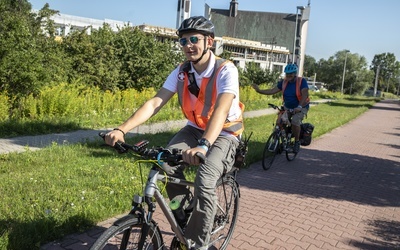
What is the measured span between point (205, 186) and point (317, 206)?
3.26 meters

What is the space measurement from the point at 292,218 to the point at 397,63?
143047 mm

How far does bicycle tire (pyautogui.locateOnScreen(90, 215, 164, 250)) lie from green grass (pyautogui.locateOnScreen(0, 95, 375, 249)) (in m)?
1.05

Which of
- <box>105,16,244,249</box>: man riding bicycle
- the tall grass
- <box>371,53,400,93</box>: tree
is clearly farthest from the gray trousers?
<box>371,53,400,93</box>: tree

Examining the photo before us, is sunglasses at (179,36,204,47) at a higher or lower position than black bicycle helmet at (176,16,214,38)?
lower

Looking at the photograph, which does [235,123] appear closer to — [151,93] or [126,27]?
[151,93]

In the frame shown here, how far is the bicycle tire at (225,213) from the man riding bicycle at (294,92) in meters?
4.06

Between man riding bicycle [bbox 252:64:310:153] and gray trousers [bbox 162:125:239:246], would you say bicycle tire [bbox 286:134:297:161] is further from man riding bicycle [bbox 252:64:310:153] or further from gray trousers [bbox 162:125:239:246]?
gray trousers [bbox 162:125:239:246]

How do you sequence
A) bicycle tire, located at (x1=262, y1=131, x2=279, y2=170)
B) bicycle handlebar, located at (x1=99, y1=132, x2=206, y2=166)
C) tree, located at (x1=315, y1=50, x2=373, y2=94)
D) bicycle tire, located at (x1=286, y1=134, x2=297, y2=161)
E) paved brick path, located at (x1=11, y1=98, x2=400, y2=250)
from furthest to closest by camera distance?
tree, located at (x1=315, y1=50, x2=373, y2=94)
bicycle tire, located at (x1=286, y1=134, x2=297, y2=161)
bicycle tire, located at (x1=262, y1=131, x2=279, y2=170)
paved brick path, located at (x1=11, y1=98, x2=400, y2=250)
bicycle handlebar, located at (x1=99, y1=132, x2=206, y2=166)

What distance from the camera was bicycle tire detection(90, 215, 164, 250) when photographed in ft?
8.09

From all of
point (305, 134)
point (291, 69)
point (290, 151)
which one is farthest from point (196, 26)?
point (305, 134)

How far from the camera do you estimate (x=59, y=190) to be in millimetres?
4883

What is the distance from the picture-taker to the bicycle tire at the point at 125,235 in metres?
2.46

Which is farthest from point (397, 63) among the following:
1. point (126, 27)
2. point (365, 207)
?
point (365, 207)

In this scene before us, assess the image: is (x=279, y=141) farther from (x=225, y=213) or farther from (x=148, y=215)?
(x=148, y=215)
